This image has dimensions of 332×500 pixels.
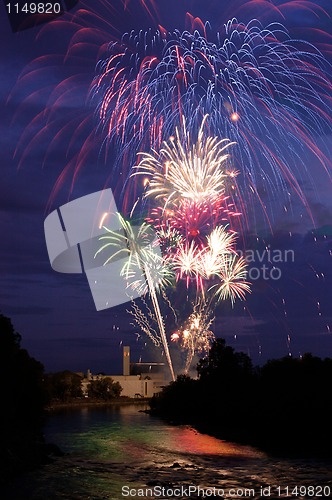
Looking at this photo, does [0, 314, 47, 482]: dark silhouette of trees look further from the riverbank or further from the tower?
the tower

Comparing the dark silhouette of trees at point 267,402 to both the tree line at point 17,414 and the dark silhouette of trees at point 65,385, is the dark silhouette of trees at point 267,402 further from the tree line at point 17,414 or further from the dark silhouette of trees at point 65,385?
the dark silhouette of trees at point 65,385

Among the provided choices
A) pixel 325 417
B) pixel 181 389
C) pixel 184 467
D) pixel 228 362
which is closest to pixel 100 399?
pixel 181 389

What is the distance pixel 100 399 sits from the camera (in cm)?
15712

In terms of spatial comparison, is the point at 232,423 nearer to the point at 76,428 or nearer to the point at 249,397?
the point at 249,397

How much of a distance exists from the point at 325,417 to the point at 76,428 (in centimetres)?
2990

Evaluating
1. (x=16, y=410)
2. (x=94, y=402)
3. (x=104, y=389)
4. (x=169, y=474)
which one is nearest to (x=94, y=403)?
(x=94, y=402)

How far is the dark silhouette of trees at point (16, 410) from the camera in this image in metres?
36.7

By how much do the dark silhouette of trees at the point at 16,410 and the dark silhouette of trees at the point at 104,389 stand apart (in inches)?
3525

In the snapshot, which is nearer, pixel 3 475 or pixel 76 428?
pixel 3 475

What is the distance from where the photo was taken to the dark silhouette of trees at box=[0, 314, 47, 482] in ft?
120

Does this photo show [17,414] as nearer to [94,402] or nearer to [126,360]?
[94,402]

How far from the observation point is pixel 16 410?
5634 centimetres

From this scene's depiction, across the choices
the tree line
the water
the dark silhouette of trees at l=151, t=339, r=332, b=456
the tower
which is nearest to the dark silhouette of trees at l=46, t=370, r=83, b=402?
the tower

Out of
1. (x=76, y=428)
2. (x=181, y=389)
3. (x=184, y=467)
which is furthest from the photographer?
(x=181, y=389)
